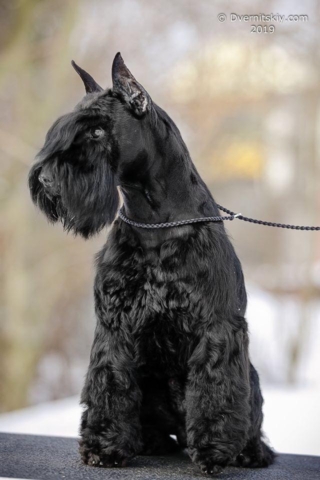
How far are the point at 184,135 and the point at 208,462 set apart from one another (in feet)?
19.8

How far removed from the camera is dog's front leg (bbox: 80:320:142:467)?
2.43 metres

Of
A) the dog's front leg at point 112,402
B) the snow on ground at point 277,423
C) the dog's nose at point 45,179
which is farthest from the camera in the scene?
the snow on ground at point 277,423

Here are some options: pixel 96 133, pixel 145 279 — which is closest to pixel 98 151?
pixel 96 133

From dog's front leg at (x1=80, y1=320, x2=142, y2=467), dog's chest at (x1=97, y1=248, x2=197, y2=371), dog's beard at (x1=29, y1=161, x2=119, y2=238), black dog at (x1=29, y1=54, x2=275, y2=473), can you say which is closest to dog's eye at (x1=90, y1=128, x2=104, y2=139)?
black dog at (x1=29, y1=54, x2=275, y2=473)

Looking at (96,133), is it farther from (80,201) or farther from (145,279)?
(145,279)

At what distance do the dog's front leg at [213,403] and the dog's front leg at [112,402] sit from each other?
0.21 m

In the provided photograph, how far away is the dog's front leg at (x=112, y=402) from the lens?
2434 mm

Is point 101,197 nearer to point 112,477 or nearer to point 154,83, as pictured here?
point 112,477

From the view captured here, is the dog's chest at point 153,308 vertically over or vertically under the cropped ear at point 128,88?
under

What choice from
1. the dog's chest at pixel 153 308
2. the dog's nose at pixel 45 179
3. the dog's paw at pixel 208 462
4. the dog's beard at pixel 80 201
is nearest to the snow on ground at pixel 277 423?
the dog's paw at pixel 208 462

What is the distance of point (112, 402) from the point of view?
8.00 ft

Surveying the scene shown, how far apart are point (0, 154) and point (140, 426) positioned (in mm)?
5964

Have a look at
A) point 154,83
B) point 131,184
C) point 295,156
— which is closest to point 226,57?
point 154,83

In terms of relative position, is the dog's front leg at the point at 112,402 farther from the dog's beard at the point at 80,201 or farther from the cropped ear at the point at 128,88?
the cropped ear at the point at 128,88
